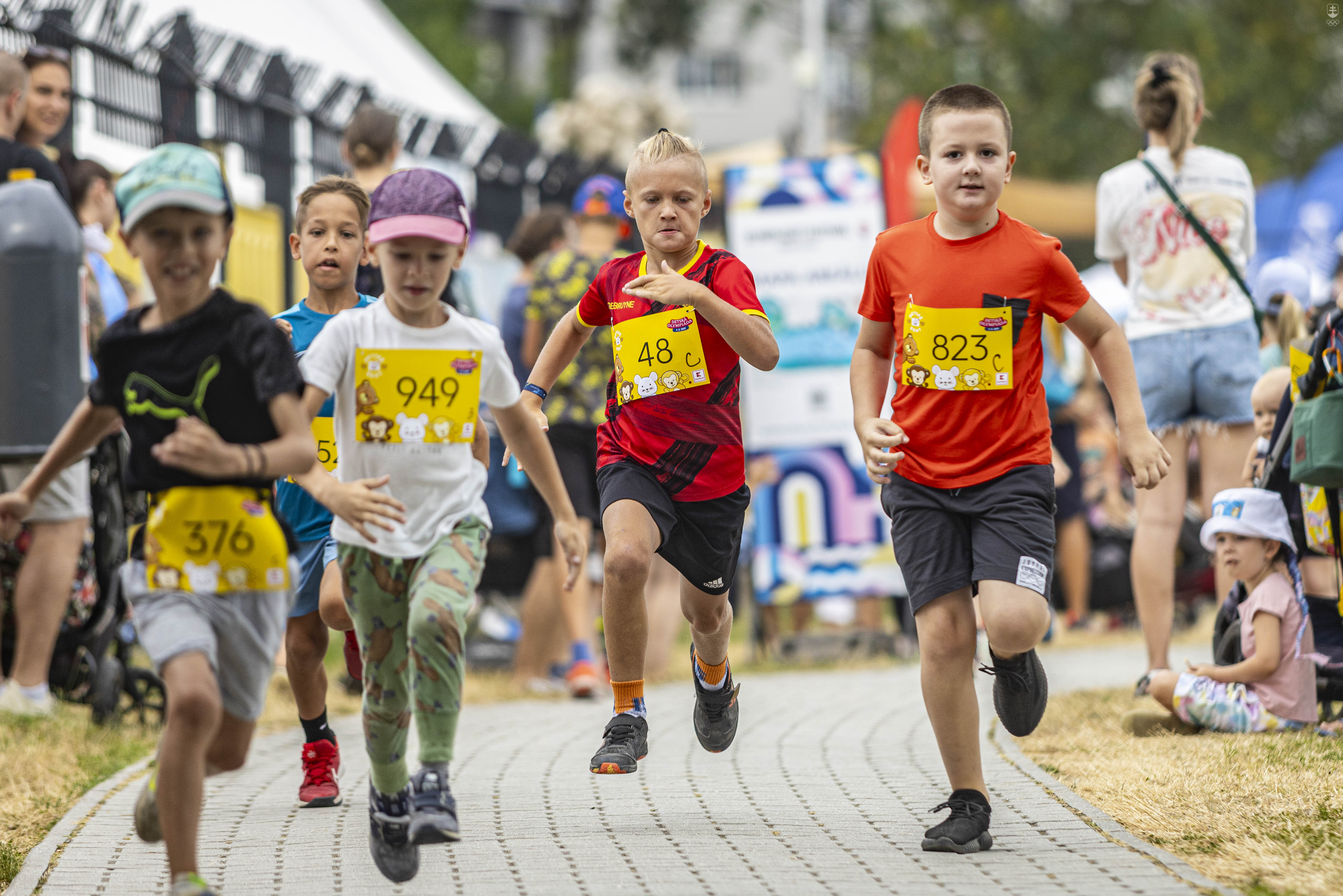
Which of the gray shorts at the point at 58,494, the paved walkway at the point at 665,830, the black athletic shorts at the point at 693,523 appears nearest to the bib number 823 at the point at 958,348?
the black athletic shorts at the point at 693,523

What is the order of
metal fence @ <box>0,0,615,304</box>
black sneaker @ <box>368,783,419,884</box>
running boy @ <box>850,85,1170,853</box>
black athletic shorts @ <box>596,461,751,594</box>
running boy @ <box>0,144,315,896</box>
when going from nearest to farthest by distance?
running boy @ <box>0,144,315,896</box>, black sneaker @ <box>368,783,419,884</box>, running boy @ <box>850,85,1170,853</box>, black athletic shorts @ <box>596,461,751,594</box>, metal fence @ <box>0,0,615,304</box>

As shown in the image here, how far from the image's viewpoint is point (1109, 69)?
116 feet

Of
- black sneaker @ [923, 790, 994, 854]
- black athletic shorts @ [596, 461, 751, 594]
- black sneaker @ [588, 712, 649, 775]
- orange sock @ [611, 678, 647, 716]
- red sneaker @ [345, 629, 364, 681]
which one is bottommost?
black sneaker @ [923, 790, 994, 854]

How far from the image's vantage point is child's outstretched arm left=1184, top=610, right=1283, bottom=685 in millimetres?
6141

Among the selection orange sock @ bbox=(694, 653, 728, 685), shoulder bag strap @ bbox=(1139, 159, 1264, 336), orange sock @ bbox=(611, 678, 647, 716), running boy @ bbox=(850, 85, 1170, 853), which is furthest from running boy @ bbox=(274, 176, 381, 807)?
shoulder bag strap @ bbox=(1139, 159, 1264, 336)

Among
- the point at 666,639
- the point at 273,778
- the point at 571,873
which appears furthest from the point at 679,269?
the point at 666,639

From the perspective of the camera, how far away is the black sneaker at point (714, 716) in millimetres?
5492

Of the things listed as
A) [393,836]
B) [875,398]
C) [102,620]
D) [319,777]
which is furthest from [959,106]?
[102,620]

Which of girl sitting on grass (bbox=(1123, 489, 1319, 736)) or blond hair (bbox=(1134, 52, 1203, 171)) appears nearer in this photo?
girl sitting on grass (bbox=(1123, 489, 1319, 736))

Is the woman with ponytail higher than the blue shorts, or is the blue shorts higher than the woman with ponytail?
the woman with ponytail

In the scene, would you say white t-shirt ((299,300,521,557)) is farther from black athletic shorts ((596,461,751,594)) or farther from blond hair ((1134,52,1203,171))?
blond hair ((1134,52,1203,171))

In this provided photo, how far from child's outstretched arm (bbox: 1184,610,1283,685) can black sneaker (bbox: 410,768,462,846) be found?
3.45m

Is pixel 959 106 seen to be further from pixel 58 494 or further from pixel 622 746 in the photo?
pixel 58 494

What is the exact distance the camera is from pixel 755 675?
31.5 ft
